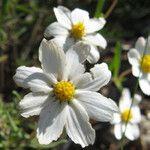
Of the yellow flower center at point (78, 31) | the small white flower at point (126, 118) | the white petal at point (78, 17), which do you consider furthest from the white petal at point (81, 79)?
the small white flower at point (126, 118)

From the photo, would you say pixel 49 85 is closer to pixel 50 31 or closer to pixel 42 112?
pixel 42 112

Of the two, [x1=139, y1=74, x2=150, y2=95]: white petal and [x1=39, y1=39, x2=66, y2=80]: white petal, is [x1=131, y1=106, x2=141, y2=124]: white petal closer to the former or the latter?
[x1=139, y1=74, x2=150, y2=95]: white petal

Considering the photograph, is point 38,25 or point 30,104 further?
point 38,25

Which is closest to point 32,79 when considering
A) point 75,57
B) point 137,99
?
point 75,57

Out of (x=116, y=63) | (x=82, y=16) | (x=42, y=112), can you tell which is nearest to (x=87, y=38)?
(x=82, y=16)

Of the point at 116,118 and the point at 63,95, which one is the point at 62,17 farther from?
the point at 116,118
